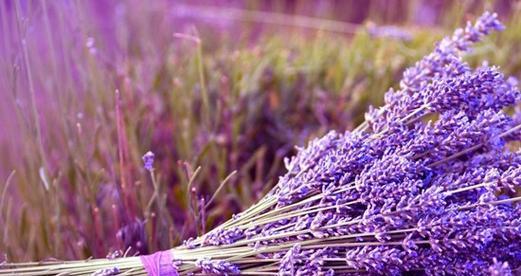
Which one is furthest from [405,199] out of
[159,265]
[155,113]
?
[155,113]

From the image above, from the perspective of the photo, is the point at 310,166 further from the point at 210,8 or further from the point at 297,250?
the point at 210,8

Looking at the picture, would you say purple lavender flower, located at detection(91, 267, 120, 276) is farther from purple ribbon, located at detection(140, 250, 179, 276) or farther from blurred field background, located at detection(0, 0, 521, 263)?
blurred field background, located at detection(0, 0, 521, 263)

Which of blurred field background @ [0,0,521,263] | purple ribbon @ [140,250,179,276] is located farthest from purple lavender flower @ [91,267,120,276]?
blurred field background @ [0,0,521,263]

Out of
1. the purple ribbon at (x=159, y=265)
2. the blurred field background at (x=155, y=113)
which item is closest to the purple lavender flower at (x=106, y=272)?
the purple ribbon at (x=159, y=265)

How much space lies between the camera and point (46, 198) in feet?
3.44

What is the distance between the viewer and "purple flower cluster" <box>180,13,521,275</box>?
66 cm

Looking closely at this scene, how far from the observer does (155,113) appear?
1.43m

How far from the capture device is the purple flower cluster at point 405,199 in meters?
0.66

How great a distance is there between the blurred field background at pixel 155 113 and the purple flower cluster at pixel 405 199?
0.35ft

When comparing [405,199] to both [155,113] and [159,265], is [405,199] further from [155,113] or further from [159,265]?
[155,113]

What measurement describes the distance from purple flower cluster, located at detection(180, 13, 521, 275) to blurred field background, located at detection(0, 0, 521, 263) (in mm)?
108

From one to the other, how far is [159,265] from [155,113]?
28.7 inches

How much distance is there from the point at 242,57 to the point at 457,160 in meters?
0.87

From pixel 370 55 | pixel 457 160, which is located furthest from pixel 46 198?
pixel 370 55
